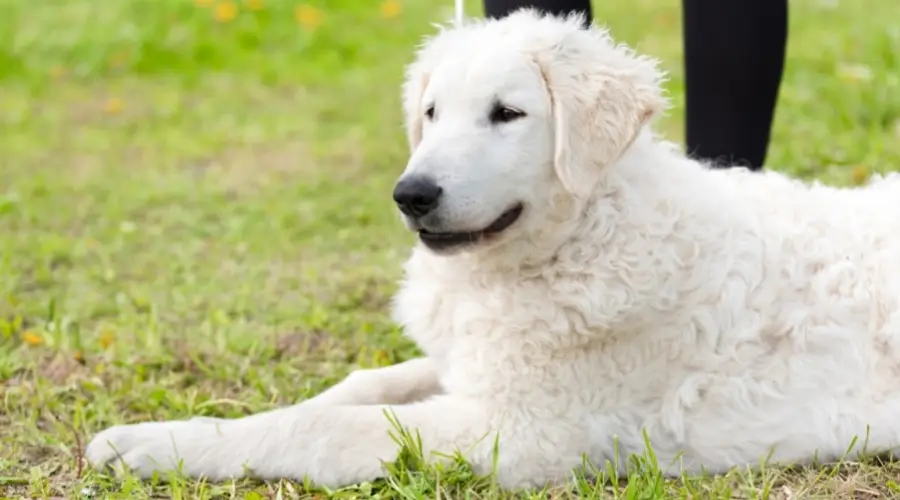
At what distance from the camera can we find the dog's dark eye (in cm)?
281

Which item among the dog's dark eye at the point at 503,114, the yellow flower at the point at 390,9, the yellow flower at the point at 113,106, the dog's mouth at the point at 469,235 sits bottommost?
the yellow flower at the point at 113,106

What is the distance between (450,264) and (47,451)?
4.06ft

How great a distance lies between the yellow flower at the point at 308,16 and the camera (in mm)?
9508

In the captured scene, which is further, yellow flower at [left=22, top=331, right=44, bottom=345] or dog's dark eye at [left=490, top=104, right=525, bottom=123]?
yellow flower at [left=22, top=331, right=44, bottom=345]

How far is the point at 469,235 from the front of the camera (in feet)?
9.07

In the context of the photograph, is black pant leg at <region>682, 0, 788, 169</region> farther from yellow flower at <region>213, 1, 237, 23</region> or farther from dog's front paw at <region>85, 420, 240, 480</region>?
yellow flower at <region>213, 1, 237, 23</region>

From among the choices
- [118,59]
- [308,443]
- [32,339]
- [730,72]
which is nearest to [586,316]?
[308,443]

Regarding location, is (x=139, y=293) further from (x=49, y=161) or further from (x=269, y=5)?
(x=269, y=5)

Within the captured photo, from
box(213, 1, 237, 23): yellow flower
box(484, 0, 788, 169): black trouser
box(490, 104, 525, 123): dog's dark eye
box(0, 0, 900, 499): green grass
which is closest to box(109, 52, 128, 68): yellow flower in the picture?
box(0, 0, 900, 499): green grass

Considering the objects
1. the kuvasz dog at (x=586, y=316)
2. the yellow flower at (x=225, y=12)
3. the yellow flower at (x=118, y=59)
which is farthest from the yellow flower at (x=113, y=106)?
the kuvasz dog at (x=586, y=316)

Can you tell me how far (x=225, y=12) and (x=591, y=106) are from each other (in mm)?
7374

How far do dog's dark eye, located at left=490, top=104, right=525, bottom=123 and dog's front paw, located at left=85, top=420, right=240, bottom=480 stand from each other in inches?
42.4

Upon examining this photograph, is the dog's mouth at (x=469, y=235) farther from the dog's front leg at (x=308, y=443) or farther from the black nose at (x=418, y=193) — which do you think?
the dog's front leg at (x=308, y=443)

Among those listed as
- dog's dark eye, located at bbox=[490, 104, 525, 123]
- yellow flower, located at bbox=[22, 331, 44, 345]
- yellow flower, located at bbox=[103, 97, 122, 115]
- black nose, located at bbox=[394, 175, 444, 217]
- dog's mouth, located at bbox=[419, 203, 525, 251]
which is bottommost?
yellow flower, located at bbox=[22, 331, 44, 345]
